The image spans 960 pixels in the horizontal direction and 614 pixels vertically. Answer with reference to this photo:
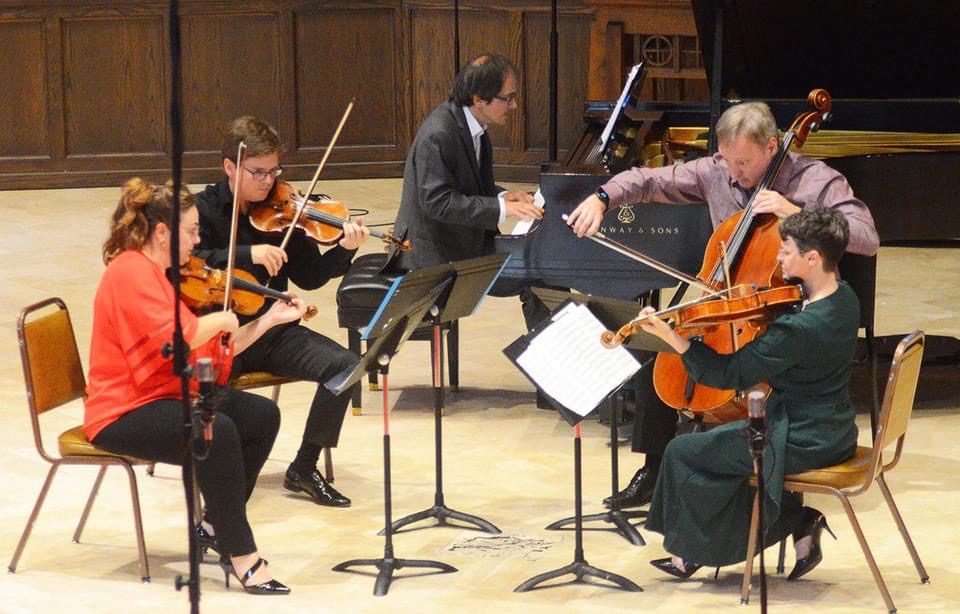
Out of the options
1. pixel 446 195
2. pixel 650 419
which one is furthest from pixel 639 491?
pixel 446 195

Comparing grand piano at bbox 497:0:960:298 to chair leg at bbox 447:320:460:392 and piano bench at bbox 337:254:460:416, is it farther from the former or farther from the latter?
chair leg at bbox 447:320:460:392

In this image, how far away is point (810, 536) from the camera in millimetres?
4555

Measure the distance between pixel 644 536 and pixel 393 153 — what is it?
654cm

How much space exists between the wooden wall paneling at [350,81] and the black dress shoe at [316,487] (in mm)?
5760

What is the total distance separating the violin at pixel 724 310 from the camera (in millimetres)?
4133

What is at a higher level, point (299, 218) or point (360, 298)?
point (299, 218)

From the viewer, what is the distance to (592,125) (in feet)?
21.4

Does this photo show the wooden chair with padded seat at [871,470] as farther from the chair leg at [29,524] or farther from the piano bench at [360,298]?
the chair leg at [29,524]

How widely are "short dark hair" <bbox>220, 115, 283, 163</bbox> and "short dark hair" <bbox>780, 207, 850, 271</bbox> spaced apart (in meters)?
1.76

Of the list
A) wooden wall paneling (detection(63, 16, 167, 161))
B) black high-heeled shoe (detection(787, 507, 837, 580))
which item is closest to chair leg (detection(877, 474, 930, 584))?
black high-heeled shoe (detection(787, 507, 837, 580))

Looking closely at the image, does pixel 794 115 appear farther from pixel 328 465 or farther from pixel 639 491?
pixel 328 465

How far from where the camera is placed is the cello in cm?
471

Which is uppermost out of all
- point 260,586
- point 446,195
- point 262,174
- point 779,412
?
point 262,174

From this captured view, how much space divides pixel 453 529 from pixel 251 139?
1.43 m
